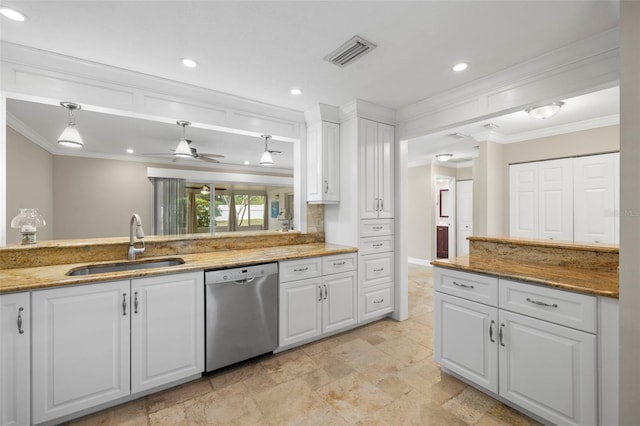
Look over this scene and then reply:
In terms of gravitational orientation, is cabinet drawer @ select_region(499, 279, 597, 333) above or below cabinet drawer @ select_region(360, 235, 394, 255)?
below

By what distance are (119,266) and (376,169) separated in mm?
2710

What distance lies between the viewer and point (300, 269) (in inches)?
104

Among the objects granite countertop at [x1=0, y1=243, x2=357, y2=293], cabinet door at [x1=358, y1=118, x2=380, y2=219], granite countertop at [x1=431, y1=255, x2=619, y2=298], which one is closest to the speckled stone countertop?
granite countertop at [x1=431, y1=255, x2=619, y2=298]

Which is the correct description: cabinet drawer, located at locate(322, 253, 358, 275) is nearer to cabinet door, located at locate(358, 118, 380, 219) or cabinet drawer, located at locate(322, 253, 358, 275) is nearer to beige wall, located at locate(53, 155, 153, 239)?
cabinet door, located at locate(358, 118, 380, 219)

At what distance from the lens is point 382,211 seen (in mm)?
3266

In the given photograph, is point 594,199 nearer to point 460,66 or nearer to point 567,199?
point 567,199

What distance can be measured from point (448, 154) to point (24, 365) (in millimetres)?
6143

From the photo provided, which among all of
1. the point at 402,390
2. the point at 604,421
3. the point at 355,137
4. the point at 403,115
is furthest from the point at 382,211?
the point at 604,421

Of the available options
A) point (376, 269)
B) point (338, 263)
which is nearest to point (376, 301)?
point (376, 269)

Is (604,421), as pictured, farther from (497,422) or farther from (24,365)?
(24,365)

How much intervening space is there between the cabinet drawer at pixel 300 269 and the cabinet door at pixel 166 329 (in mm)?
710

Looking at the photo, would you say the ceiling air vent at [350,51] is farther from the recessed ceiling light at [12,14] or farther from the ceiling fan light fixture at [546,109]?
the ceiling fan light fixture at [546,109]

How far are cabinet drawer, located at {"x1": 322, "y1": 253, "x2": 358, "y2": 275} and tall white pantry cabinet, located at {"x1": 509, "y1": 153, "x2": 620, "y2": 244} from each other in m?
3.28

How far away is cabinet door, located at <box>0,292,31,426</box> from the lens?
4.98 feet
